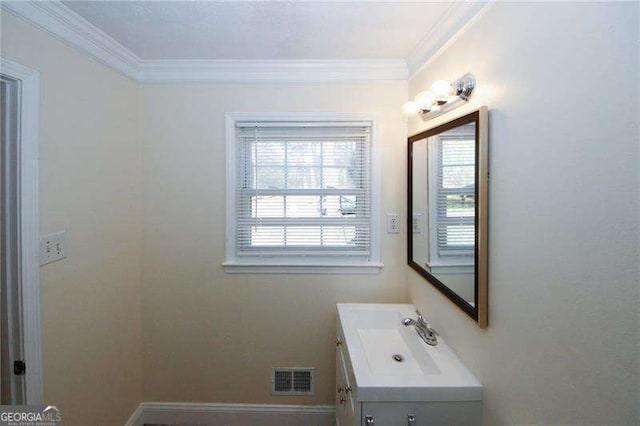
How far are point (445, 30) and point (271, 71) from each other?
1.02 m

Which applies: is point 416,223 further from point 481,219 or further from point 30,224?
point 30,224

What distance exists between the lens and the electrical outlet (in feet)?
5.34

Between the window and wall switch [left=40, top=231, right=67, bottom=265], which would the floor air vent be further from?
wall switch [left=40, top=231, right=67, bottom=265]

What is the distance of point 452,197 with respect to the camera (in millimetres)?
1278

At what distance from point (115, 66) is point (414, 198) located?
1935 mm

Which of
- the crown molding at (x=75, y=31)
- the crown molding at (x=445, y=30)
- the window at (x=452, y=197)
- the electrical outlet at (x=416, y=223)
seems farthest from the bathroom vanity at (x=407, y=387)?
the crown molding at (x=75, y=31)

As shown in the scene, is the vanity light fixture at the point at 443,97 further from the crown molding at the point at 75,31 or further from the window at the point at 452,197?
the crown molding at the point at 75,31

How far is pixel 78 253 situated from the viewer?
1.39m

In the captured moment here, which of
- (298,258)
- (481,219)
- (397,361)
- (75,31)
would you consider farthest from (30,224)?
(481,219)

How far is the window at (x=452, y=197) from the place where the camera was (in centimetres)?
115

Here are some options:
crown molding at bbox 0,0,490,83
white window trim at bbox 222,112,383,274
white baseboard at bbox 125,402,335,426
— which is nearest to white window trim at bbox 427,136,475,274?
white window trim at bbox 222,112,383,274

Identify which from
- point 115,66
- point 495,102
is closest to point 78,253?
point 115,66

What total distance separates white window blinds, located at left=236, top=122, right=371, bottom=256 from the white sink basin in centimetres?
41

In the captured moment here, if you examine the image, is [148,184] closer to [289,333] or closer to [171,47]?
[171,47]
